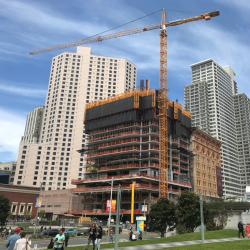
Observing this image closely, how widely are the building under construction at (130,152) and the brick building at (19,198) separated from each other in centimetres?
1383

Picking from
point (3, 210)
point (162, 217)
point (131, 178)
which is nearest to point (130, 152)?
point (131, 178)

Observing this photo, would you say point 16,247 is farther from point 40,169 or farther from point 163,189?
point 40,169

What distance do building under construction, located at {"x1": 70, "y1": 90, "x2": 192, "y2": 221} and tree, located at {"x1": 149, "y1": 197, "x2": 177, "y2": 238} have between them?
1463 inches

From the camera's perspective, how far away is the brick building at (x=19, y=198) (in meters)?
87.2

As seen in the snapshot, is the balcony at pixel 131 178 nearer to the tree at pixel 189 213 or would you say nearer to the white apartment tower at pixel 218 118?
the tree at pixel 189 213

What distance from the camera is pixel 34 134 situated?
183 metres

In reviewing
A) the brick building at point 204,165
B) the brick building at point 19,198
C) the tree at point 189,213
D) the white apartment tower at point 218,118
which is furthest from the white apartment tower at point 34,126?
the tree at point 189,213

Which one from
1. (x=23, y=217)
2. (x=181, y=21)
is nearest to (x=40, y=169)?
A: (x=23, y=217)

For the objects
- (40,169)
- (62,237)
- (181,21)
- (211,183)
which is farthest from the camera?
(40,169)

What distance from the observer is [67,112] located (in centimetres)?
15400

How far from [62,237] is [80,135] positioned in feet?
445

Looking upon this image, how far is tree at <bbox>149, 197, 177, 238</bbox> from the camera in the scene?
4241 centimetres

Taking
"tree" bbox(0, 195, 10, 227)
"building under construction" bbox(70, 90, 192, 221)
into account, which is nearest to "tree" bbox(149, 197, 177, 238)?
"tree" bbox(0, 195, 10, 227)

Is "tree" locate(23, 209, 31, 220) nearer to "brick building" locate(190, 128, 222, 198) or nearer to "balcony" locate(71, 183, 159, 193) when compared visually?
"balcony" locate(71, 183, 159, 193)
